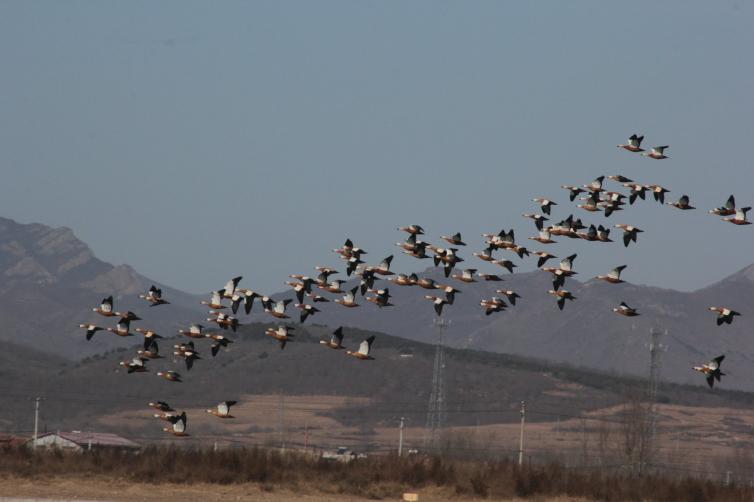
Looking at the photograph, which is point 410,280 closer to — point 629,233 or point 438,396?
point 629,233

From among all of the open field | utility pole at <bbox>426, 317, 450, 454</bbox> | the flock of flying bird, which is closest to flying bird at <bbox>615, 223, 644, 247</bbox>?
the flock of flying bird

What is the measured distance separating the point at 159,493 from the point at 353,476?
26.6ft

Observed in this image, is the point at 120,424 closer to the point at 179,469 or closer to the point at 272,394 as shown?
the point at 272,394

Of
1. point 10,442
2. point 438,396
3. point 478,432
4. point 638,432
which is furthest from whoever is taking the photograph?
point 478,432

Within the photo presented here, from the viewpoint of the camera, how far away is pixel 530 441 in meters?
167

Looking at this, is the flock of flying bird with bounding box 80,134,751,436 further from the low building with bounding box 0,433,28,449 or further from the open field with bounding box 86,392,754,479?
the open field with bounding box 86,392,754,479

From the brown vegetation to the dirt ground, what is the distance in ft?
2.00

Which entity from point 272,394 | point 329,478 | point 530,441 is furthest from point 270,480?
point 272,394

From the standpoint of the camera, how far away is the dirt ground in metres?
50.7

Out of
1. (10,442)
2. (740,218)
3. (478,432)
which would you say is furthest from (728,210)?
(478,432)

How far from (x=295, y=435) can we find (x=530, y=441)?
27502 millimetres

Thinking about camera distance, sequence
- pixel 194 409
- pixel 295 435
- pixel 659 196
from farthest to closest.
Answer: pixel 194 409 < pixel 295 435 < pixel 659 196

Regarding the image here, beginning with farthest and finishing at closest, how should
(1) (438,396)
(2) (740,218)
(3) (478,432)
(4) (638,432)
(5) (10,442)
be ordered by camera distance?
(3) (478,432) → (1) (438,396) → (4) (638,432) → (5) (10,442) → (2) (740,218)

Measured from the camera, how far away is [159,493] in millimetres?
52375
